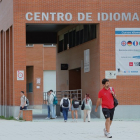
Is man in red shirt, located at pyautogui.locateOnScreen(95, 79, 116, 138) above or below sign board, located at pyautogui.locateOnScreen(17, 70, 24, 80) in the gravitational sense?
below

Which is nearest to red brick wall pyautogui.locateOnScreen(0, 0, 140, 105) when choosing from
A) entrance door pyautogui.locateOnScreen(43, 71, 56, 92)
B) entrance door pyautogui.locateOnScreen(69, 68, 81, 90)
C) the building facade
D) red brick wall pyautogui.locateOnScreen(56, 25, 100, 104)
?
the building facade

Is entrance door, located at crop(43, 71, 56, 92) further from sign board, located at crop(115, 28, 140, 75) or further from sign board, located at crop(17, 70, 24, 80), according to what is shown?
sign board, located at crop(115, 28, 140, 75)

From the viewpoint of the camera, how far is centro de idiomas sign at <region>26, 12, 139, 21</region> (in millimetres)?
28875

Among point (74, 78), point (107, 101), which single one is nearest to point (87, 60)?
point (74, 78)

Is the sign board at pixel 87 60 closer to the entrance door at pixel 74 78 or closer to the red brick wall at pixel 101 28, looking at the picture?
the red brick wall at pixel 101 28

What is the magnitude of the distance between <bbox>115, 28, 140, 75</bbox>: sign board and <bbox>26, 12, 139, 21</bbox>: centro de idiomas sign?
712mm

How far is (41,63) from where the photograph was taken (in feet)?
174

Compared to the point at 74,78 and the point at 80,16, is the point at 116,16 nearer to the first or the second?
the point at 80,16

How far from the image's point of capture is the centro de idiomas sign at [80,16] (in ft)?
94.7

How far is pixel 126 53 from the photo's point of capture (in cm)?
2922

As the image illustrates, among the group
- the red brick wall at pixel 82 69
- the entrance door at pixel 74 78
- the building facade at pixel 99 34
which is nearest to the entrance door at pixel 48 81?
the red brick wall at pixel 82 69

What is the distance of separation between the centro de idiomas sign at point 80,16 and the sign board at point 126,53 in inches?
28.0
